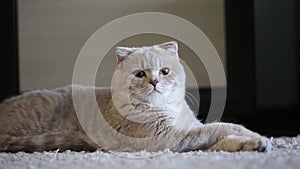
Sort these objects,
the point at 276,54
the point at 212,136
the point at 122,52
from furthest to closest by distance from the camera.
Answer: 1. the point at 276,54
2. the point at 122,52
3. the point at 212,136

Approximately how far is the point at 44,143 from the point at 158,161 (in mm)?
470

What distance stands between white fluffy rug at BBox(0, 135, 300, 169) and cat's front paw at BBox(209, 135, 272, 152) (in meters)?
0.06

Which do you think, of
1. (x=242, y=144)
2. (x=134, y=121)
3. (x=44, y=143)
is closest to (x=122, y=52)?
(x=134, y=121)

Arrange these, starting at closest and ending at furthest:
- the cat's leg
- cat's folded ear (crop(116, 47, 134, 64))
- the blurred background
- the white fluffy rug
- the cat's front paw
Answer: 1. the white fluffy rug
2. the cat's front paw
3. the cat's leg
4. cat's folded ear (crop(116, 47, 134, 64))
5. the blurred background

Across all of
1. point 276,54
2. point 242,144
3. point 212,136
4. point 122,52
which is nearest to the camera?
point 242,144

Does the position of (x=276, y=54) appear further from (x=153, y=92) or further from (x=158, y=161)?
(x=158, y=161)

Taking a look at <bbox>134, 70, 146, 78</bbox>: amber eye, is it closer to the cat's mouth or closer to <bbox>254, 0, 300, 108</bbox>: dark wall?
the cat's mouth

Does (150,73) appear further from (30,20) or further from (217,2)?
(30,20)

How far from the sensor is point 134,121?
1.49 meters

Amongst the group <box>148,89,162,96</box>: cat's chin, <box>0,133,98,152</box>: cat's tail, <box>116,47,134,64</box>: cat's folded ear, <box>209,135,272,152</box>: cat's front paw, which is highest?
<box>116,47,134,64</box>: cat's folded ear

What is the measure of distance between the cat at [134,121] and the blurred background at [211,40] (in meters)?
0.74

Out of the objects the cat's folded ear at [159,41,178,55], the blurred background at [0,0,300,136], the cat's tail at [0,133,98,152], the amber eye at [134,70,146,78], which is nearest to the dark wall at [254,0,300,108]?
the blurred background at [0,0,300,136]

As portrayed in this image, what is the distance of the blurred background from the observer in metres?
2.28

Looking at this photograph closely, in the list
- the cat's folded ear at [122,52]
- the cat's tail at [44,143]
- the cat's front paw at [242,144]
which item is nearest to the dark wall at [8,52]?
the cat's tail at [44,143]
